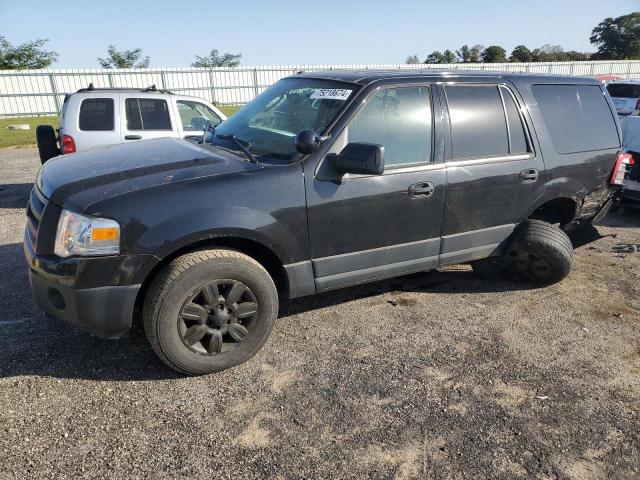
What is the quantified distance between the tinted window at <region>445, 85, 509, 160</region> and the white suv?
4349mm

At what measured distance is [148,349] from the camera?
11.3 feet

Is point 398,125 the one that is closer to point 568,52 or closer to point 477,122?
point 477,122

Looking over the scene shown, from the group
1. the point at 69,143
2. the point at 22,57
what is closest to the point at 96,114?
the point at 69,143

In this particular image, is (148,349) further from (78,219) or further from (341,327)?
(341,327)

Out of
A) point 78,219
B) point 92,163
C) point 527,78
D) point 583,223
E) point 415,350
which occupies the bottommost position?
point 415,350

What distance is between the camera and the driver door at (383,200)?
3354 mm

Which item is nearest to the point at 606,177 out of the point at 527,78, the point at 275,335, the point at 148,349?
the point at 527,78

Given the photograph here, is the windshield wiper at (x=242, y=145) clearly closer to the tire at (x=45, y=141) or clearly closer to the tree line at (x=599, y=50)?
the tire at (x=45, y=141)

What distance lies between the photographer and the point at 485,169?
155 inches

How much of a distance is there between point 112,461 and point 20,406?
0.79m

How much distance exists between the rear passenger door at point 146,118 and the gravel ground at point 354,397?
3938mm

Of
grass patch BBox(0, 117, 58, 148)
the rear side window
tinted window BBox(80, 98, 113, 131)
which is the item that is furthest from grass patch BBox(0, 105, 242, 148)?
tinted window BBox(80, 98, 113, 131)

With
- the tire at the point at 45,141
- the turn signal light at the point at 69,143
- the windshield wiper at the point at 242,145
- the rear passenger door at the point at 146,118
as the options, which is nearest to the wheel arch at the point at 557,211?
the windshield wiper at the point at 242,145

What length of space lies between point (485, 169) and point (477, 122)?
389mm
